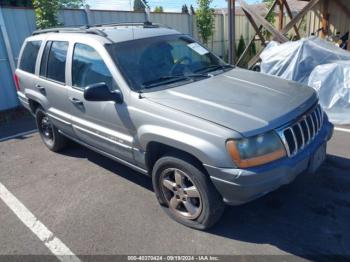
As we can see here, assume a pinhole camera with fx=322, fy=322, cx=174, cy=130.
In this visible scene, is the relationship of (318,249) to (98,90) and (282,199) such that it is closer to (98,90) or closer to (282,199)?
(282,199)

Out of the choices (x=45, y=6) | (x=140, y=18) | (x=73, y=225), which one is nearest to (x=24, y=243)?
(x=73, y=225)

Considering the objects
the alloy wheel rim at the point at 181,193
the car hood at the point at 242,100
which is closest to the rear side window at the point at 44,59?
the car hood at the point at 242,100

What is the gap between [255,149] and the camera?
2594 mm

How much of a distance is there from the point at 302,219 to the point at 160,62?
7.32 ft

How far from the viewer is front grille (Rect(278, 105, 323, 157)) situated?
2739 mm

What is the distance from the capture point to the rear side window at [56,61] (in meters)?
4.21

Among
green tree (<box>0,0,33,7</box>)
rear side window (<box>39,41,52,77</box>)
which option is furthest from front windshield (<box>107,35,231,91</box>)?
green tree (<box>0,0,33,7</box>)

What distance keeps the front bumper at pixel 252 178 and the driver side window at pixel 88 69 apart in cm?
152

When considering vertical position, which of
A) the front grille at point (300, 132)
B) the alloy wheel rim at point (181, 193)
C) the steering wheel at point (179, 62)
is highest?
the steering wheel at point (179, 62)

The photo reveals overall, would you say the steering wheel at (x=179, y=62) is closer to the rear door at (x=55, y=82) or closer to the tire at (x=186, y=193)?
the tire at (x=186, y=193)

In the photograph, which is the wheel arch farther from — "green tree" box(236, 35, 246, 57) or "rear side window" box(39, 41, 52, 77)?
"green tree" box(236, 35, 246, 57)

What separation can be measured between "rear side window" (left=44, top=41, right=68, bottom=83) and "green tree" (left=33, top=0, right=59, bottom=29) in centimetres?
420

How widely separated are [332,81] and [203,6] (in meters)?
8.43

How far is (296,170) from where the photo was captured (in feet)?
9.12
